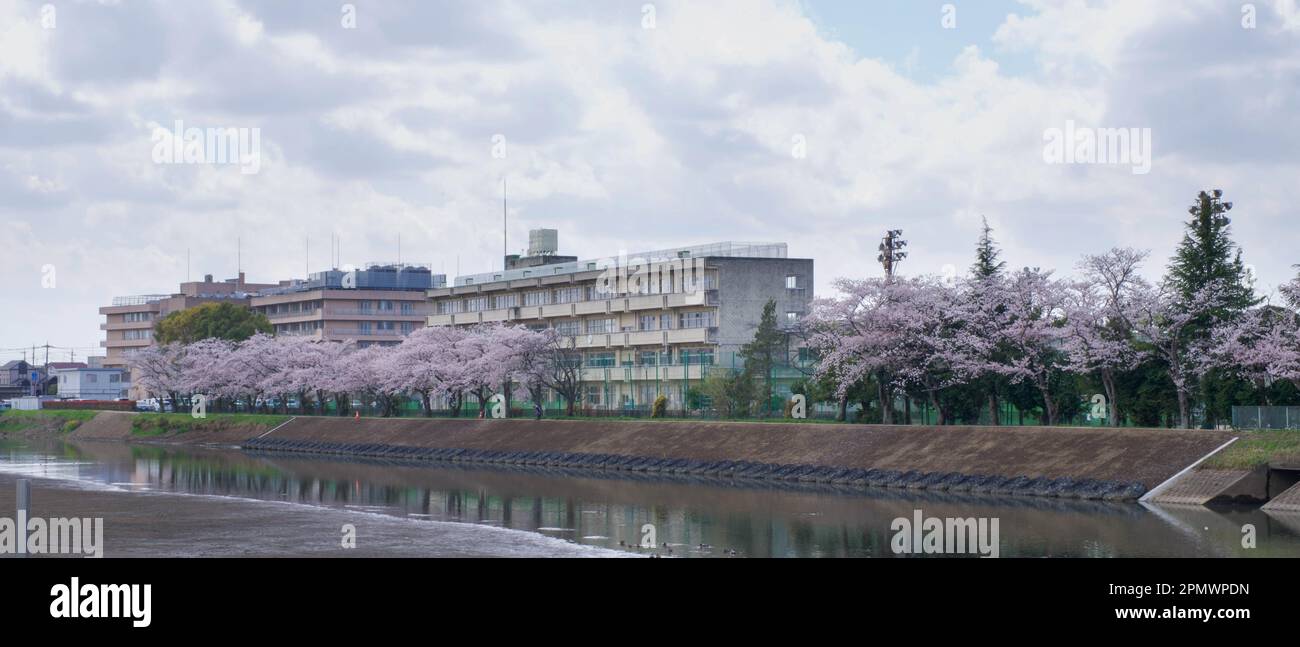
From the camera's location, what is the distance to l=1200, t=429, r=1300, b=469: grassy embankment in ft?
165

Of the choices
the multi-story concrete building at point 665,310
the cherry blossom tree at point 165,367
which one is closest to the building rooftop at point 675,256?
the multi-story concrete building at point 665,310

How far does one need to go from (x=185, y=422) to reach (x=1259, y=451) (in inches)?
3889

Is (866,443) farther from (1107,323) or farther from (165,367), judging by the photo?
(165,367)

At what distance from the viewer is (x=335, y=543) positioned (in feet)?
126

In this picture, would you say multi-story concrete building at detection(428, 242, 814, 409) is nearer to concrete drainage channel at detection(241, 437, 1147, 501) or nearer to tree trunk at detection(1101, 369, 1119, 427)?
concrete drainage channel at detection(241, 437, 1147, 501)

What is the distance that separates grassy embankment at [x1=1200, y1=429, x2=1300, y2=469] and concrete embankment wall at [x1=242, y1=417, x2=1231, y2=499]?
37.0 inches

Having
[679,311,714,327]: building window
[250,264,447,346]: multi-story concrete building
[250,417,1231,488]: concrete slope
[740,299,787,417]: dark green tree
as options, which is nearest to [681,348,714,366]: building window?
[679,311,714,327]: building window

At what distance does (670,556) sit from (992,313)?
40.9m

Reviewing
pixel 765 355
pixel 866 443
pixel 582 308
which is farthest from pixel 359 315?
pixel 866 443

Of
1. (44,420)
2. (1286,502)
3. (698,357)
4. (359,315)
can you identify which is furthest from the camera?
(359,315)

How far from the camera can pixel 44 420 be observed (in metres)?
140

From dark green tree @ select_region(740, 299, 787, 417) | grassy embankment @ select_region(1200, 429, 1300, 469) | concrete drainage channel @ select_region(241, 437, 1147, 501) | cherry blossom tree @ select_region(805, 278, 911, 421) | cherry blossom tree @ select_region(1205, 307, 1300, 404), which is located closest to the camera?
grassy embankment @ select_region(1200, 429, 1300, 469)

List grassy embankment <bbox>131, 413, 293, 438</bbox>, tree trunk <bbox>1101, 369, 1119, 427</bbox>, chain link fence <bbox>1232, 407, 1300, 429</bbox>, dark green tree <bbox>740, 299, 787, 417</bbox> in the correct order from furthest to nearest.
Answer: grassy embankment <bbox>131, 413, 293, 438</bbox> → dark green tree <bbox>740, 299, 787, 417</bbox> → tree trunk <bbox>1101, 369, 1119, 427</bbox> → chain link fence <bbox>1232, 407, 1300, 429</bbox>
